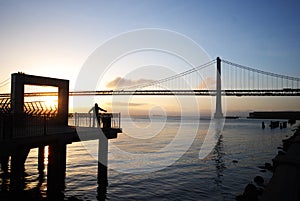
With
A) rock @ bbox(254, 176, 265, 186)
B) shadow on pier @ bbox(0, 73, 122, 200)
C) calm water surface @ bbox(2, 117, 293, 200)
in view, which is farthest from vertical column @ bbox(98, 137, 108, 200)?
rock @ bbox(254, 176, 265, 186)

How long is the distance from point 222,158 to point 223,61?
9976 cm

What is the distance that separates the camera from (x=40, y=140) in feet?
39.1

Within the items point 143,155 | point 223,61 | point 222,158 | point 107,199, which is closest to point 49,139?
point 107,199

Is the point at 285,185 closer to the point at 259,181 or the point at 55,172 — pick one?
the point at 259,181

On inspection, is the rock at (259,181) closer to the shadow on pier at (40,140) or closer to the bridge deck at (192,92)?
the shadow on pier at (40,140)

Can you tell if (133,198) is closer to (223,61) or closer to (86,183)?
(86,183)

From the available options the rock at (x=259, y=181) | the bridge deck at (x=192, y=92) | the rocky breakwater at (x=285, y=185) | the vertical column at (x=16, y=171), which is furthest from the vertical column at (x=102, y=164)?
the bridge deck at (x=192, y=92)

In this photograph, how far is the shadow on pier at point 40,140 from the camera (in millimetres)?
11320

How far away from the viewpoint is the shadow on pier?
11.3 metres

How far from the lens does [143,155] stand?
97.3 feet

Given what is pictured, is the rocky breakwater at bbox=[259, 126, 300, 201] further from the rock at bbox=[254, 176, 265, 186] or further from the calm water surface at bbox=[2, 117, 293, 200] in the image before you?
the rock at bbox=[254, 176, 265, 186]

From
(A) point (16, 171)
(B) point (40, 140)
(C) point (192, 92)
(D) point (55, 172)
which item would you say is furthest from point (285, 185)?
(C) point (192, 92)

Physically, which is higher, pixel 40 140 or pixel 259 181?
pixel 40 140

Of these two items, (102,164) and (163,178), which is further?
(163,178)
